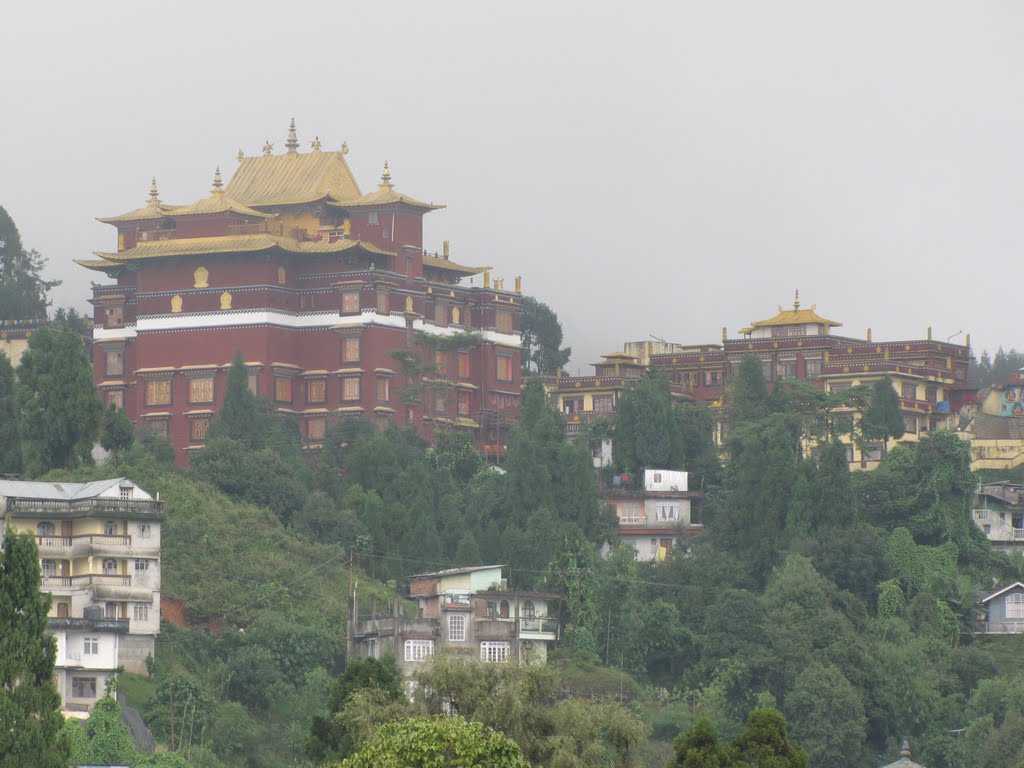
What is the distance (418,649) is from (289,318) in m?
25.5

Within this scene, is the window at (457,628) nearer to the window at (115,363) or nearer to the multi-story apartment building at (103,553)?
the multi-story apartment building at (103,553)

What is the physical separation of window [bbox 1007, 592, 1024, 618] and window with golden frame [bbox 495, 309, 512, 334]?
91.1 feet

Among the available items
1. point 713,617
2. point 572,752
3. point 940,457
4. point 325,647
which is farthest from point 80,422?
point 572,752

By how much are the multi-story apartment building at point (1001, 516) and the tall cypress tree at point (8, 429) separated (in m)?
33.1

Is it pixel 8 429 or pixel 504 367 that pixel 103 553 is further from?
pixel 504 367

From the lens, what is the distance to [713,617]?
4272 inches

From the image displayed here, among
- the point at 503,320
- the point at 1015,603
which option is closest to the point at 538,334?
the point at 503,320

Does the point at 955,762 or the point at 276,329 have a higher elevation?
the point at 276,329

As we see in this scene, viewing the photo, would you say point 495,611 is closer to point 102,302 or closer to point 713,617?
point 713,617

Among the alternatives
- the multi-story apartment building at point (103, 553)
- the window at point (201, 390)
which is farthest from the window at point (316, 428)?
the multi-story apartment building at point (103, 553)

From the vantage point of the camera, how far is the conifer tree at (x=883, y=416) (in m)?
126

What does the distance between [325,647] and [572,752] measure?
24741 millimetres

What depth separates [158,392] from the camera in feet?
416

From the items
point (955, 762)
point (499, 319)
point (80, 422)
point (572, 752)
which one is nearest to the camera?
point (572, 752)
